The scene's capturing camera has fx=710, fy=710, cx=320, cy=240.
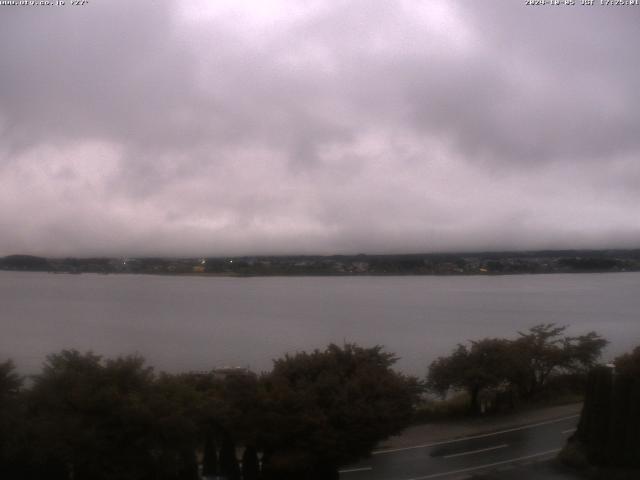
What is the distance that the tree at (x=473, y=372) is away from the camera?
81.9 feet

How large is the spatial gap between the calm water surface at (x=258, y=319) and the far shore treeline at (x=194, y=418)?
35.7 feet

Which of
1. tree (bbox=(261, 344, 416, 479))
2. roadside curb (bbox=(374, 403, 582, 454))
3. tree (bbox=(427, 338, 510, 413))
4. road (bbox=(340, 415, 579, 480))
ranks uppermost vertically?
tree (bbox=(261, 344, 416, 479))

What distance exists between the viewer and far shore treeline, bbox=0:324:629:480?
11836 millimetres

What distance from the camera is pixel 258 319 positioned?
5294cm

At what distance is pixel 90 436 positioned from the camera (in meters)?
11.8

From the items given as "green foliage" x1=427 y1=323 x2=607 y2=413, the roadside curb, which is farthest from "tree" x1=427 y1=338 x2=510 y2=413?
the roadside curb

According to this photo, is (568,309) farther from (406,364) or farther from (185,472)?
(185,472)

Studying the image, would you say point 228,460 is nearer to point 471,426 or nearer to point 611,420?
point 611,420

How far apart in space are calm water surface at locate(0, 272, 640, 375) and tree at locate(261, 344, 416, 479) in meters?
11.9

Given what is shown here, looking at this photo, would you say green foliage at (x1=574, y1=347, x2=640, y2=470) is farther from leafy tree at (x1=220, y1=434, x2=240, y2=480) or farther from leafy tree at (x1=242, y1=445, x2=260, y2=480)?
leafy tree at (x1=220, y1=434, x2=240, y2=480)

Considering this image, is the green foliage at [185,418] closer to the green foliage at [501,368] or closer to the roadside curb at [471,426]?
the roadside curb at [471,426]

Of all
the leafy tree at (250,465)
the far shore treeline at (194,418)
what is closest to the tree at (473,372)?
the far shore treeline at (194,418)

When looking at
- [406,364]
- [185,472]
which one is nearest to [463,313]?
[406,364]

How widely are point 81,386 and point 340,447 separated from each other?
16.4 ft
